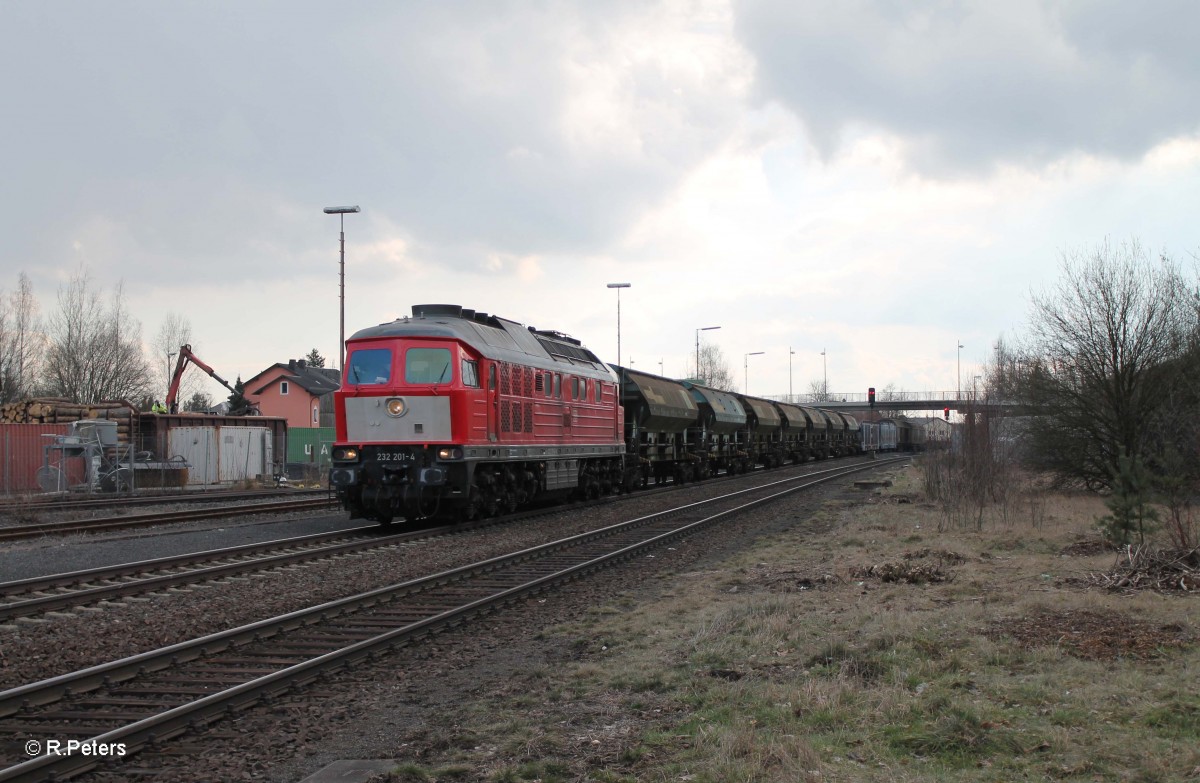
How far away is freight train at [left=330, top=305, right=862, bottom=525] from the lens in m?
17.5

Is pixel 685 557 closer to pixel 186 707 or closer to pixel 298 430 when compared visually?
pixel 186 707

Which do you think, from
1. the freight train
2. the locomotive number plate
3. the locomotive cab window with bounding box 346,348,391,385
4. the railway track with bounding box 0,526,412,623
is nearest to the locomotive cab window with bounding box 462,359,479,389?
the freight train

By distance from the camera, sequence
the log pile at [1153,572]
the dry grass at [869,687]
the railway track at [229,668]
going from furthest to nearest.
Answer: the log pile at [1153,572], the railway track at [229,668], the dry grass at [869,687]

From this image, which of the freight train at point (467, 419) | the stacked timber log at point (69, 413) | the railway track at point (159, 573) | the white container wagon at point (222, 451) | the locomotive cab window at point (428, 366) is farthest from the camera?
the white container wagon at point (222, 451)

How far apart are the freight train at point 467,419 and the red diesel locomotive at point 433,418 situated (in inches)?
0.9

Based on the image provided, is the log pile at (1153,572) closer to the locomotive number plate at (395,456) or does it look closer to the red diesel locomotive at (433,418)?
the red diesel locomotive at (433,418)

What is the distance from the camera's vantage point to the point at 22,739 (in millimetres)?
5891

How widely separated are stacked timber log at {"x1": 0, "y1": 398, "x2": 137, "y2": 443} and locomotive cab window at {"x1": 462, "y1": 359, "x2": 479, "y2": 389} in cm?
2249

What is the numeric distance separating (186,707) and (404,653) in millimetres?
2513

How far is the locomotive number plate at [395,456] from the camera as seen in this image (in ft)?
56.9

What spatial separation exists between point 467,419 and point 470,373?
1013mm

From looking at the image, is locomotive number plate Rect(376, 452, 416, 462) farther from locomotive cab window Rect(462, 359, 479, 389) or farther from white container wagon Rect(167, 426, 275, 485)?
white container wagon Rect(167, 426, 275, 485)

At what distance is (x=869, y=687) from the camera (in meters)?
6.82

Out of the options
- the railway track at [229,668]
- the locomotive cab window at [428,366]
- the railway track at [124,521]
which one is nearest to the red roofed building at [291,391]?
the railway track at [124,521]
